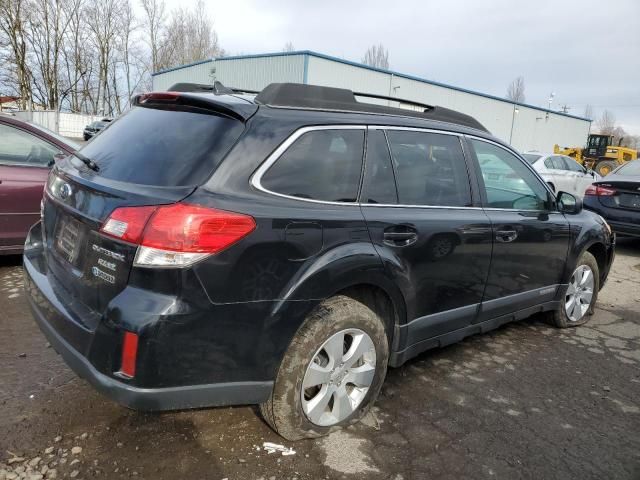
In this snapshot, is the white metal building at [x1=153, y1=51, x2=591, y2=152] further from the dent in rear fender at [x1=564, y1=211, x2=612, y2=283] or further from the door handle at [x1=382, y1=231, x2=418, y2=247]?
the door handle at [x1=382, y1=231, x2=418, y2=247]

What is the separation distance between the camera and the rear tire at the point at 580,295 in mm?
4410

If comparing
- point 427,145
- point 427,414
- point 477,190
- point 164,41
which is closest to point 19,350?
point 427,414

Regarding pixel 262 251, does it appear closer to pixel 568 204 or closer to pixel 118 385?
pixel 118 385

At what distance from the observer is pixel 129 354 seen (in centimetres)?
202

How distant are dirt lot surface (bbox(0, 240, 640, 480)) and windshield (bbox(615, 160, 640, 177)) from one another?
19.0 feet

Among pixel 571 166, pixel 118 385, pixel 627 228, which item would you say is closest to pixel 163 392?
pixel 118 385

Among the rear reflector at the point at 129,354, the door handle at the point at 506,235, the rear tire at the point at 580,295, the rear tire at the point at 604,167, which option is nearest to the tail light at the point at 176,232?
the rear reflector at the point at 129,354

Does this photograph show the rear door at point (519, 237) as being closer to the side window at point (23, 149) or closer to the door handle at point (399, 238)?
the door handle at point (399, 238)

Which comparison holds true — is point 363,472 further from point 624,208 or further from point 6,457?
point 624,208

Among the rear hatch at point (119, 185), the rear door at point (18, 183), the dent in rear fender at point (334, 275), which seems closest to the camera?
the rear hatch at point (119, 185)

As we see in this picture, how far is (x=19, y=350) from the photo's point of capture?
11.1 ft

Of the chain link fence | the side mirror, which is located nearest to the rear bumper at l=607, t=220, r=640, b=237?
the side mirror

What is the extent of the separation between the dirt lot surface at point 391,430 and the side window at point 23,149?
1.89m

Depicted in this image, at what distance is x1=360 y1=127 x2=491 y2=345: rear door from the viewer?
2713 millimetres
